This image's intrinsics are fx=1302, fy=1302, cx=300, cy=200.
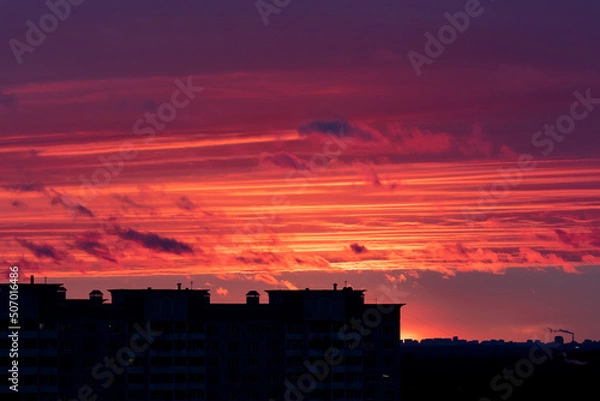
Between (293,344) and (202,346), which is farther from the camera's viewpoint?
(293,344)

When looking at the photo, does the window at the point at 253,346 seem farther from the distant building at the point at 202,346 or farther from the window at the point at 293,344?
the window at the point at 293,344

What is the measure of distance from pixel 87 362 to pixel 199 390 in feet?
46.8

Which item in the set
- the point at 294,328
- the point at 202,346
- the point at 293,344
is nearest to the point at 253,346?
the point at 293,344

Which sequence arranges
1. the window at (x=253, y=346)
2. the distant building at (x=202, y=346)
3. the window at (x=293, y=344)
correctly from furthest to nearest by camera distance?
the window at (x=293, y=344)
the window at (x=253, y=346)
the distant building at (x=202, y=346)

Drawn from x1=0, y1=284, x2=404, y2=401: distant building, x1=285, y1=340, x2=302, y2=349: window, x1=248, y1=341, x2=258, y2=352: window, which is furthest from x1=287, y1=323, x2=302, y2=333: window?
x1=248, y1=341, x2=258, y2=352: window

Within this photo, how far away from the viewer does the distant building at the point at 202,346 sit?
6024 inches

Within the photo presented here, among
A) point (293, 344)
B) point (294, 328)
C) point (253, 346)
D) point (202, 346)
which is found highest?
point (294, 328)

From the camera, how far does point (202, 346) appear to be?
159 m

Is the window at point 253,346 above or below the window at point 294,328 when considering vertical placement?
below

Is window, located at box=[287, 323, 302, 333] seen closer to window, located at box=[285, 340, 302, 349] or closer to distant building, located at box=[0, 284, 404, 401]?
distant building, located at box=[0, 284, 404, 401]

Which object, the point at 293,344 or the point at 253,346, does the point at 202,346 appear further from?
the point at 293,344

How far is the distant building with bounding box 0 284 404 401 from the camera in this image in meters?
153

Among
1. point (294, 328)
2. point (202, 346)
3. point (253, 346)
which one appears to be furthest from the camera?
point (294, 328)

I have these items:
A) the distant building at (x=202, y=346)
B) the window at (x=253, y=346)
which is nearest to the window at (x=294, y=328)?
the distant building at (x=202, y=346)
